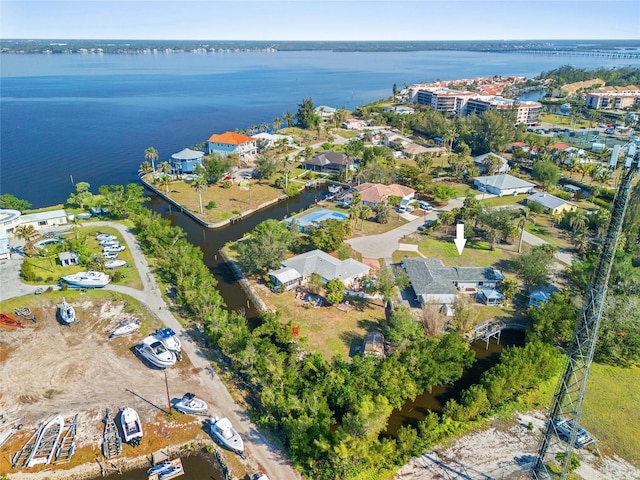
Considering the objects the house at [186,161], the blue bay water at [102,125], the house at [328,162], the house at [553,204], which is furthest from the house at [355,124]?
the house at [553,204]

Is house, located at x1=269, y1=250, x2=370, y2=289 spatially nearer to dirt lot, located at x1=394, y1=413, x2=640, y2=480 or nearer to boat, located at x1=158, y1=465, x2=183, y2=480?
dirt lot, located at x1=394, y1=413, x2=640, y2=480

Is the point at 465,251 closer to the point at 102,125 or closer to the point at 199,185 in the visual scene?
the point at 199,185

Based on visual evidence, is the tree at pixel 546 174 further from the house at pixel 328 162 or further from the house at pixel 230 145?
the house at pixel 230 145

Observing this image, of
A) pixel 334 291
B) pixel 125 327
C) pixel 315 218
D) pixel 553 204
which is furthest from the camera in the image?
pixel 553 204

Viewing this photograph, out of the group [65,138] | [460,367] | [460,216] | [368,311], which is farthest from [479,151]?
[65,138]

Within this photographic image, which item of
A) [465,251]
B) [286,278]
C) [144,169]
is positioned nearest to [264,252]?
[286,278]

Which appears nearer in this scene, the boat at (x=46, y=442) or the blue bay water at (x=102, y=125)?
the boat at (x=46, y=442)
